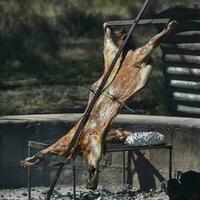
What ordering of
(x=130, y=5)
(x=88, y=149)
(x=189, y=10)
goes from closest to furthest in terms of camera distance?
(x=88, y=149), (x=189, y=10), (x=130, y=5)

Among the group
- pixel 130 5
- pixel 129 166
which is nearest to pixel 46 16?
pixel 130 5

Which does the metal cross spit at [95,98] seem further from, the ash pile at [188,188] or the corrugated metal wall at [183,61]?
the corrugated metal wall at [183,61]

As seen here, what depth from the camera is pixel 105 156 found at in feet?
29.8

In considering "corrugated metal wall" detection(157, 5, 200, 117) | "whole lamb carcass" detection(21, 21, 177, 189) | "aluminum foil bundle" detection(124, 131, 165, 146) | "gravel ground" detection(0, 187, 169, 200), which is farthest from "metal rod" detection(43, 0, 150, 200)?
"corrugated metal wall" detection(157, 5, 200, 117)

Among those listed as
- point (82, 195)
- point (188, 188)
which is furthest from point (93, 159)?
point (82, 195)

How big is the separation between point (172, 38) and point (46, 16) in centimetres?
335

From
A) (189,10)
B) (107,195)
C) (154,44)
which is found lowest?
(107,195)

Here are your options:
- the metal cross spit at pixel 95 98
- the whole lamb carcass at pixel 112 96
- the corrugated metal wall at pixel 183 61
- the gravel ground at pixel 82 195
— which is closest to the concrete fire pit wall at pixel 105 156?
the gravel ground at pixel 82 195

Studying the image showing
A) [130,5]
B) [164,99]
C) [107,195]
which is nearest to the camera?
[107,195]

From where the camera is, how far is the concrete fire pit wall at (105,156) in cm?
872

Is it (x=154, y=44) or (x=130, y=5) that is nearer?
(x=154, y=44)

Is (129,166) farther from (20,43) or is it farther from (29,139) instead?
(20,43)

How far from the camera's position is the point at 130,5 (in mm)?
12375

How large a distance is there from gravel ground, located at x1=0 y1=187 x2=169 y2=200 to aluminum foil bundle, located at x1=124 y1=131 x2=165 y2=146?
1.02m
